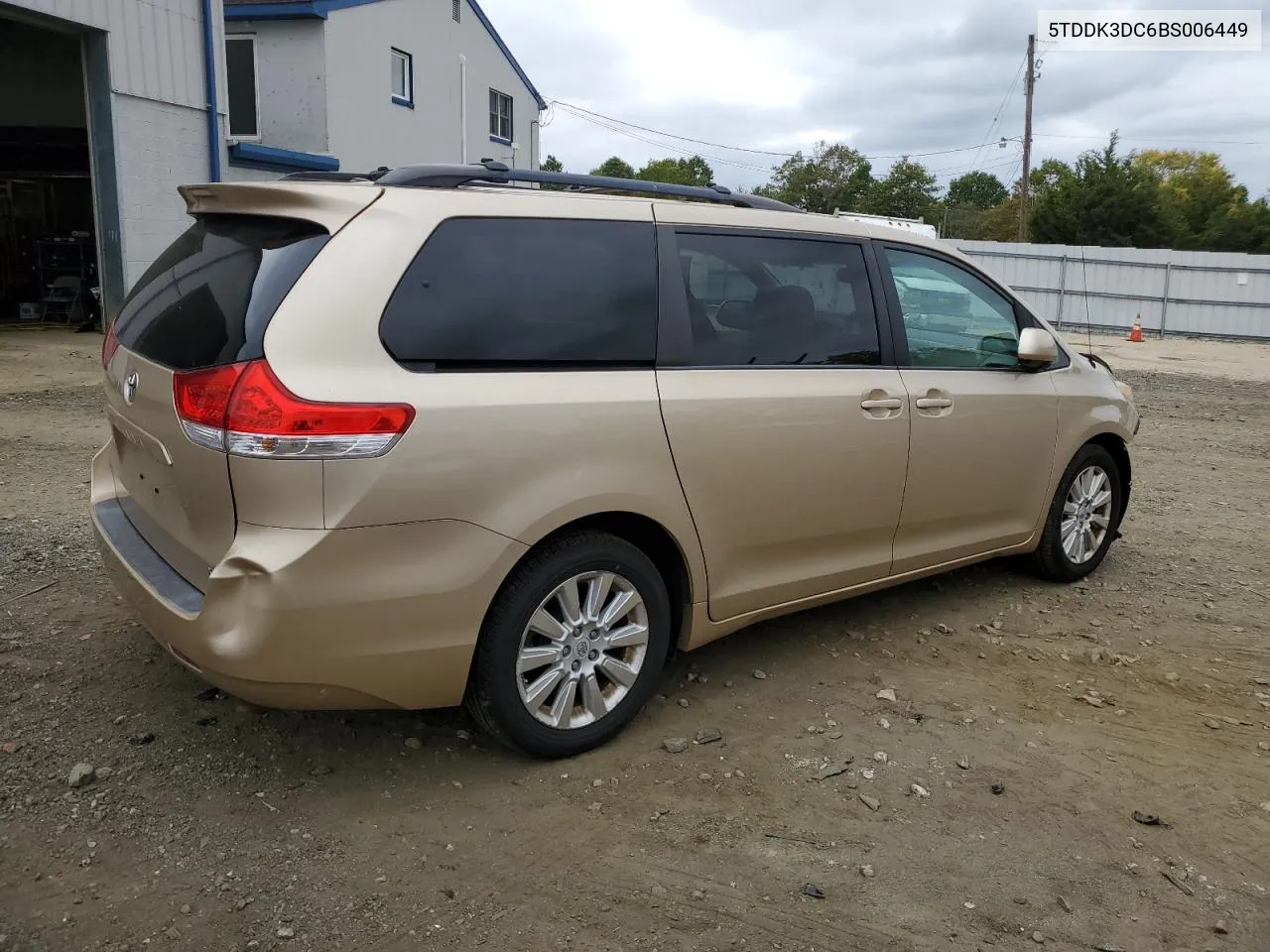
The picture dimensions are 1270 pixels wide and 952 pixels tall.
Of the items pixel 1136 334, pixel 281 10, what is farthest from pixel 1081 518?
pixel 1136 334

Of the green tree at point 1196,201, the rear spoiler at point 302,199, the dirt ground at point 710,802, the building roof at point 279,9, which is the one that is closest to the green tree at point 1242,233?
the green tree at point 1196,201

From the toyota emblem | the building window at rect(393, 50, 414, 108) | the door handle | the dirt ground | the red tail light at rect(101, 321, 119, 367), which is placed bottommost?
the dirt ground

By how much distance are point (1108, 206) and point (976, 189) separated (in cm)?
→ 6773

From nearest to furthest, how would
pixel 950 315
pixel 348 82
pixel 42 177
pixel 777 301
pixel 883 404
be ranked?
pixel 777 301
pixel 883 404
pixel 950 315
pixel 42 177
pixel 348 82

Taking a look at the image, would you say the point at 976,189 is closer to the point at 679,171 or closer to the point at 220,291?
the point at 679,171

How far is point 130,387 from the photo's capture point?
3348 mm

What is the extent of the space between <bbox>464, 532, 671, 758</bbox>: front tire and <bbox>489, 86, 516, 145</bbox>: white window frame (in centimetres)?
2350

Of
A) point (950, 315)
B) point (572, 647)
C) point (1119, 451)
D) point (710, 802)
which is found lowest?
point (710, 802)

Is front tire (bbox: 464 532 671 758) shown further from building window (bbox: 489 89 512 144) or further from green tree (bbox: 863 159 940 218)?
green tree (bbox: 863 159 940 218)

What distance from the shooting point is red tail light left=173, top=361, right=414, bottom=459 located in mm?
2756

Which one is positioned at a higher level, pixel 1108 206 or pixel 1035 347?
pixel 1108 206

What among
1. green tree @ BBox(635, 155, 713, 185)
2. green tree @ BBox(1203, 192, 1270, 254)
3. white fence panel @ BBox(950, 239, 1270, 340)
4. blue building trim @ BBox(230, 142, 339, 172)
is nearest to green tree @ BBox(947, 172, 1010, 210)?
green tree @ BBox(635, 155, 713, 185)

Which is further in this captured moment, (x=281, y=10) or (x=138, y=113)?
(x=281, y=10)

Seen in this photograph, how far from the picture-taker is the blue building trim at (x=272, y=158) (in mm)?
14320
